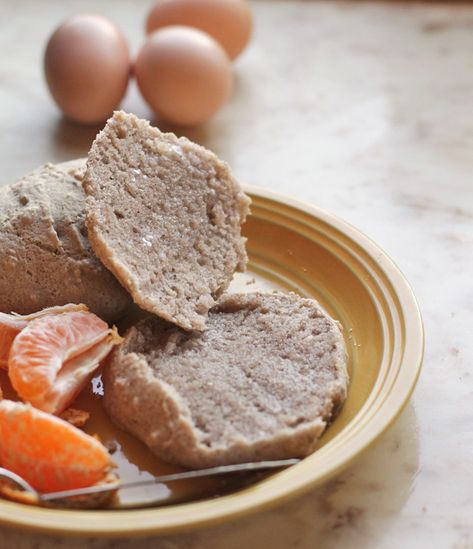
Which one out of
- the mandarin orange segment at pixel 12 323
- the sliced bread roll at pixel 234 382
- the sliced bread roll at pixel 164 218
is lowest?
the mandarin orange segment at pixel 12 323

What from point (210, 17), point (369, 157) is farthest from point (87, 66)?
point (369, 157)

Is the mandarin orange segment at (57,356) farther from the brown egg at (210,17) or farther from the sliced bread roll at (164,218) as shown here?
the brown egg at (210,17)

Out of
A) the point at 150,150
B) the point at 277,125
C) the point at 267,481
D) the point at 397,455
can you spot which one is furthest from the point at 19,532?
the point at 277,125

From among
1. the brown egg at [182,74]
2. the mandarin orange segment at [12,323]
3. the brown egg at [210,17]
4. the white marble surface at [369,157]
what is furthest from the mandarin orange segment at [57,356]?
the brown egg at [210,17]

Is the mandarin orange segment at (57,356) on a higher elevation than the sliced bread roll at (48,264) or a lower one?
lower

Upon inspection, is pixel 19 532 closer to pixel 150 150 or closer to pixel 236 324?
pixel 236 324

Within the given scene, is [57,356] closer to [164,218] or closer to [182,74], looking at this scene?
[164,218]
